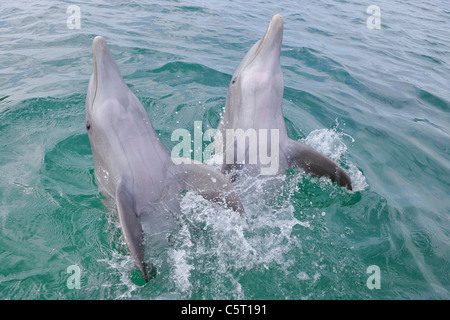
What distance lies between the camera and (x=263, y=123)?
4578 millimetres

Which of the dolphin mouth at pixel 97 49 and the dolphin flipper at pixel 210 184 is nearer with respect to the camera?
the dolphin mouth at pixel 97 49

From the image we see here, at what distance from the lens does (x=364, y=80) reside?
9203 millimetres

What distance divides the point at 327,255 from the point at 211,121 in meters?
3.66

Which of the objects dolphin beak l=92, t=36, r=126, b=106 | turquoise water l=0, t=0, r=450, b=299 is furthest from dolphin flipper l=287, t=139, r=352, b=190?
dolphin beak l=92, t=36, r=126, b=106

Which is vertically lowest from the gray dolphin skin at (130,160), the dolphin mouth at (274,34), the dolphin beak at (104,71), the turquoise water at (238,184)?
the turquoise water at (238,184)

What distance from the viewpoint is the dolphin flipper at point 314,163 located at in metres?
4.68

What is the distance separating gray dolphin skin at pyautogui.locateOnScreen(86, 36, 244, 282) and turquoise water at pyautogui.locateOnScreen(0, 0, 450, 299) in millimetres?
239

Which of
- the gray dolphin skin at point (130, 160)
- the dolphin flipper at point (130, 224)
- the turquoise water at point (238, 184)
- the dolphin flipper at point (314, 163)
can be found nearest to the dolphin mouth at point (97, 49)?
the gray dolphin skin at point (130, 160)

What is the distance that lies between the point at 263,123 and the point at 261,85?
1.59ft

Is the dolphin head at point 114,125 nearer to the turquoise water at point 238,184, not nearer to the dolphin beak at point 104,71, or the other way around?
the dolphin beak at point 104,71

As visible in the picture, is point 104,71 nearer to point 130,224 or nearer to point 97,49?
point 97,49

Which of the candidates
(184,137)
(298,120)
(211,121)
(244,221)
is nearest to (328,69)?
(298,120)
